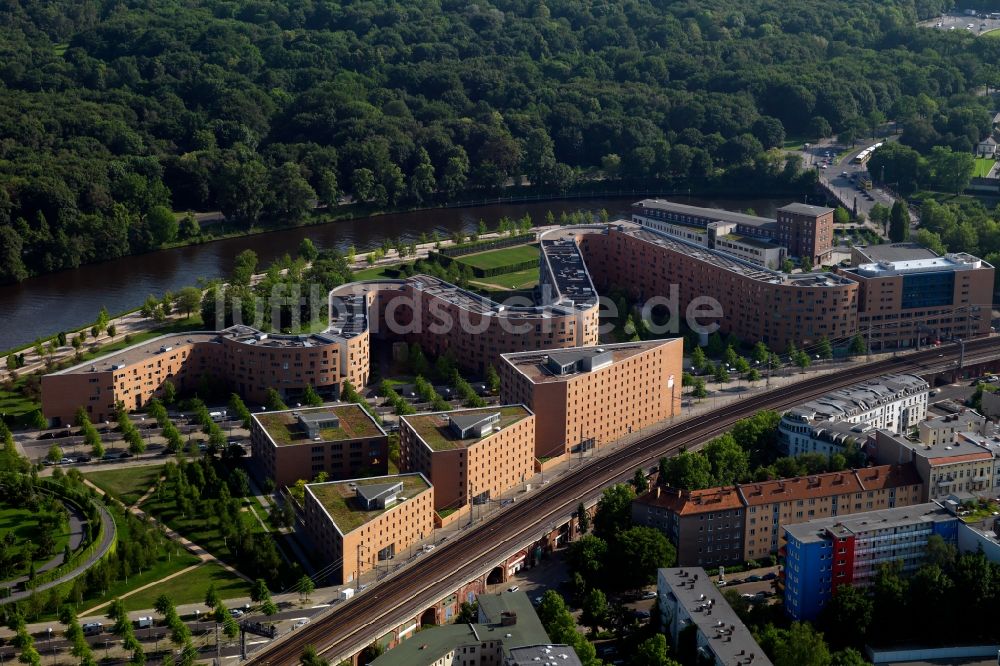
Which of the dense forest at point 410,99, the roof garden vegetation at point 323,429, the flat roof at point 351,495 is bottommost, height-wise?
the flat roof at point 351,495

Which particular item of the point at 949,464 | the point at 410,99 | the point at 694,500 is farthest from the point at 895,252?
the point at 410,99

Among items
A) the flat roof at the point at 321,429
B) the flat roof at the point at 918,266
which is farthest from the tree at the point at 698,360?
the flat roof at the point at 321,429

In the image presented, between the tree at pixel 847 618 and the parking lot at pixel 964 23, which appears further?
the parking lot at pixel 964 23

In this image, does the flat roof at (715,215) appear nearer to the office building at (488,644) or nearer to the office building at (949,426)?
the office building at (949,426)

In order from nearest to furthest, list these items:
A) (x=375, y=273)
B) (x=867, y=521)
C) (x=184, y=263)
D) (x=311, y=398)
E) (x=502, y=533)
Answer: (x=867, y=521)
(x=502, y=533)
(x=311, y=398)
(x=375, y=273)
(x=184, y=263)

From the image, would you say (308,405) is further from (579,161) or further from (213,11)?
(213,11)

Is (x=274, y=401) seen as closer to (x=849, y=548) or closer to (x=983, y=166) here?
(x=849, y=548)
